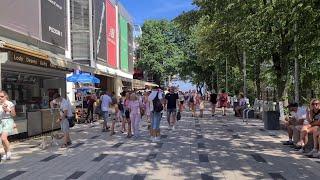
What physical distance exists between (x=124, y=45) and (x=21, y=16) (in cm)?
4635

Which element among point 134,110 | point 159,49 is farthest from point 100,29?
point 159,49

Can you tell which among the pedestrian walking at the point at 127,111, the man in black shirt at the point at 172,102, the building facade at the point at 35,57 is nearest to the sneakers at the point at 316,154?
the pedestrian walking at the point at 127,111

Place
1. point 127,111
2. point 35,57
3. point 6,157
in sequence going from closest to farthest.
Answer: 1. point 6,157
2. point 35,57
3. point 127,111

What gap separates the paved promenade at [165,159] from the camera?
10.8m

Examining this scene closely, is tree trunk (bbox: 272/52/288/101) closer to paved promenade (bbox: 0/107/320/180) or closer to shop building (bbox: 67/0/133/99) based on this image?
paved promenade (bbox: 0/107/320/180)

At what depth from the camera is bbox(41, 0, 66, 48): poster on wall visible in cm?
→ 2688

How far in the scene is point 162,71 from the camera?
85.0m

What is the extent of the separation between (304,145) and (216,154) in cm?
218

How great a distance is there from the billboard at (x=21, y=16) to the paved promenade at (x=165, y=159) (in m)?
5.12

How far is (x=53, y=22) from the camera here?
29.1 meters

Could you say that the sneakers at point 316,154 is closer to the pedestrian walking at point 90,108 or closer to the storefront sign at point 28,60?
the storefront sign at point 28,60

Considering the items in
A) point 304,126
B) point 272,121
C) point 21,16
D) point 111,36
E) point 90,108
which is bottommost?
point 272,121

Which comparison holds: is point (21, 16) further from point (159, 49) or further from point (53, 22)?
point (159, 49)

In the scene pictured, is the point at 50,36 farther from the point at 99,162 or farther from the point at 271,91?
the point at 99,162
